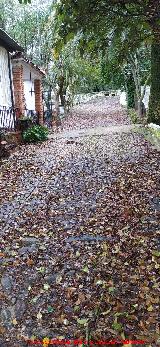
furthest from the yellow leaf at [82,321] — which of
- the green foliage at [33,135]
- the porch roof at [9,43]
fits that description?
the green foliage at [33,135]

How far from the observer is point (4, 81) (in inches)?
566

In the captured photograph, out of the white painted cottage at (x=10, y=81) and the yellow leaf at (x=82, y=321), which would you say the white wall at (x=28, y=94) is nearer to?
the white painted cottage at (x=10, y=81)

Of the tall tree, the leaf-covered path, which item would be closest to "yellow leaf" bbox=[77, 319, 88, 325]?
the leaf-covered path

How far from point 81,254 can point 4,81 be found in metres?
11.0

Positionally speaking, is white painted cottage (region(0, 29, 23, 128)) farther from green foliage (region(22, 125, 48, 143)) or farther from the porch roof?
green foliage (region(22, 125, 48, 143))

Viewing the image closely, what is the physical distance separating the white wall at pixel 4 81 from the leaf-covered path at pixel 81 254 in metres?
5.45

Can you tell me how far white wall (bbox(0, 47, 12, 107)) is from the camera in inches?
549

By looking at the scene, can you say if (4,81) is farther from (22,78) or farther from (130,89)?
(130,89)

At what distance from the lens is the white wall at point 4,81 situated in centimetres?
1395

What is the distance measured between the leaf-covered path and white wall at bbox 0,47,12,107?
17.9 feet

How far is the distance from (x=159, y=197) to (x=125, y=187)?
973mm

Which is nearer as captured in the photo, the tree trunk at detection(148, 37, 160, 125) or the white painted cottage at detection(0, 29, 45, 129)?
the white painted cottage at detection(0, 29, 45, 129)

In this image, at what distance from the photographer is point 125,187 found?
771cm

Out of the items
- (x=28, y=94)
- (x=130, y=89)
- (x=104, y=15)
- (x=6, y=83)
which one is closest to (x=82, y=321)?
(x=104, y=15)
